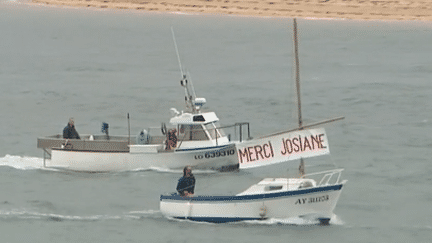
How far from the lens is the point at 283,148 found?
4341 centimetres

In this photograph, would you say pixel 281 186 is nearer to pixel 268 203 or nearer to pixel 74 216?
pixel 268 203

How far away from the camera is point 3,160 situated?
5672 centimetres

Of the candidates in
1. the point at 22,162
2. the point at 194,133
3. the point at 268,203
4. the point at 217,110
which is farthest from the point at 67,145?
the point at 217,110

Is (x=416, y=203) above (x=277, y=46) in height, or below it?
below

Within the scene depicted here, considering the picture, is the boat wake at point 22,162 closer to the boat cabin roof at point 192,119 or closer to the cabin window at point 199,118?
the boat cabin roof at point 192,119

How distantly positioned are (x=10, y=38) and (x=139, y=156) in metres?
90.6

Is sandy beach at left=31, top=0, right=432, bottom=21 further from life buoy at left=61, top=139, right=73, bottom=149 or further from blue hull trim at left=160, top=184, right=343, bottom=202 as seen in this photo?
blue hull trim at left=160, top=184, right=343, bottom=202

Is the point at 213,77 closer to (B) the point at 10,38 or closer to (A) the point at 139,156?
(A) the point at 139,156

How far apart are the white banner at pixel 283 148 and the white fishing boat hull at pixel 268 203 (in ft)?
7.50

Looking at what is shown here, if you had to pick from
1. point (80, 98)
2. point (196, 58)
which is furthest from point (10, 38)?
point (80, 98)

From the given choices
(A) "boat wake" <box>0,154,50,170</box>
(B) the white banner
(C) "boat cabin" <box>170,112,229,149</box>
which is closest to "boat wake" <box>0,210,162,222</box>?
(B) the white banner

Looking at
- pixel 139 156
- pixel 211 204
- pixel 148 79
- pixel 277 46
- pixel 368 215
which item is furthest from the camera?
pixel 277 46

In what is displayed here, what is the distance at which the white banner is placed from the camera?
42.7 metres

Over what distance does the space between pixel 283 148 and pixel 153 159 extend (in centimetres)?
1050
